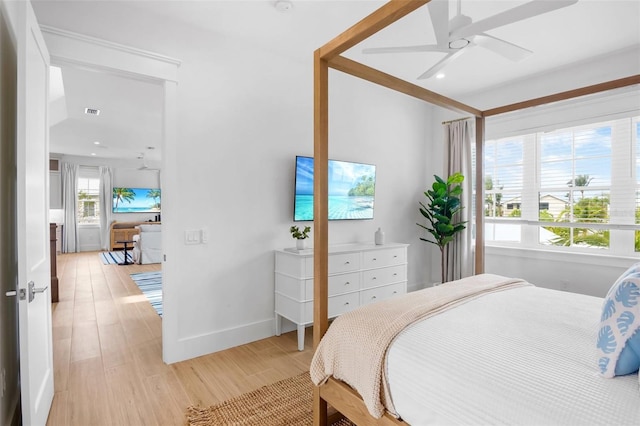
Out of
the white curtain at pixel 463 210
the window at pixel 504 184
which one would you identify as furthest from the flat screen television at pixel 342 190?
the window at pixel 504 184

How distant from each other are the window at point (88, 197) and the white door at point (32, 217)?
8509 mm

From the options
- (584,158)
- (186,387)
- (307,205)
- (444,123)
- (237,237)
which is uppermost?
(444,123)

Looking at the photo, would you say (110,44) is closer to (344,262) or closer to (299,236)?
(299,236)

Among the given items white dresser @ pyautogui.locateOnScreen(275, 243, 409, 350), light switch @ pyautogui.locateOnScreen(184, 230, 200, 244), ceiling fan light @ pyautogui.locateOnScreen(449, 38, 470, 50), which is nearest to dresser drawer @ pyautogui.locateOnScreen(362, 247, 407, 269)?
white dresser @ pyautogui.locateOnScreen(275, 243, 409, 350)

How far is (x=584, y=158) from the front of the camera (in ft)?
11.4

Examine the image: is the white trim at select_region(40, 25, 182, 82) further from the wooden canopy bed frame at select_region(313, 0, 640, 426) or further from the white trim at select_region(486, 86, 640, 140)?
the white trim at select_region(486, 86, 640, 140)

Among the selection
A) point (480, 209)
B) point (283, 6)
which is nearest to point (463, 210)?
point (480, 209)

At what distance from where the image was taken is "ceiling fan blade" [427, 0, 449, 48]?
1.75m

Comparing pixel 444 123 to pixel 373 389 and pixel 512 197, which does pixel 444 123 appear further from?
pixel 373 389

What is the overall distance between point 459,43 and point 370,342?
6.22 feet

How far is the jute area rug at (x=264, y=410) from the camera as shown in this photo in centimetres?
191

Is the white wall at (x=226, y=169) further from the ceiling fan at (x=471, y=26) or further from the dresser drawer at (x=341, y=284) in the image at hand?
the ceiling fan at (x=471, y=26)

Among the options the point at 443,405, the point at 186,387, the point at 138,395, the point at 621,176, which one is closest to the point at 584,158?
the point at 621,176

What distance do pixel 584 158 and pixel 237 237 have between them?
3.61 metres
